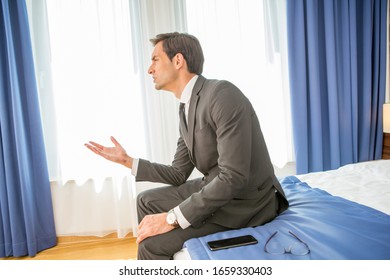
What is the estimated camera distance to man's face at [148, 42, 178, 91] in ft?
4.93

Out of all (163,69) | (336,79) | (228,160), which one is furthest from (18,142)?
(336,79)

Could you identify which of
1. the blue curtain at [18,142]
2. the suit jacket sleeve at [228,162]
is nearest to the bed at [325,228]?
the suit jacket sleeve at [228,162]

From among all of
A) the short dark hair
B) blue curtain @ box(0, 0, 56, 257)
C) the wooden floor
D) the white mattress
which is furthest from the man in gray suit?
blue curtain @ box(0, 0, 56, 257)

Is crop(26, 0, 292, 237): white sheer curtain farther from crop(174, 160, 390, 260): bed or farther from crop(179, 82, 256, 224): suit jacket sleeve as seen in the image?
crop(179, 82, 256, 224): suit jacket sleeve

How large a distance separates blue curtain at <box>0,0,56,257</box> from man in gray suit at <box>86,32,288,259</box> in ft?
3.76

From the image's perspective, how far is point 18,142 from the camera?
245 centimetres

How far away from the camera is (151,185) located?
2836mm

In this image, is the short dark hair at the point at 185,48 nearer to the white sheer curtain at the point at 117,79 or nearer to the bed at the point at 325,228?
the bed at the point at 325,228

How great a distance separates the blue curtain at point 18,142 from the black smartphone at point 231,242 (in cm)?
190

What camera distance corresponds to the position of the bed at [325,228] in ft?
3.44
